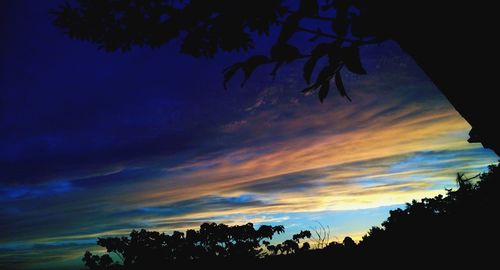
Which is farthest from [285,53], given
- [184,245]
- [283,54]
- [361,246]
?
[184,245]

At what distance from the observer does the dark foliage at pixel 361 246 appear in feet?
20.6

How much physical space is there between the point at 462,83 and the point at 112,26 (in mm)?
4420

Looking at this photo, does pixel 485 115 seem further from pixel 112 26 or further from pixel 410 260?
pixel 410 260

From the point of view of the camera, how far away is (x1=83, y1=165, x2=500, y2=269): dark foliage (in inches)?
247

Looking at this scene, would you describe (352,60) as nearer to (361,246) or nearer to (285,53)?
(285,53)

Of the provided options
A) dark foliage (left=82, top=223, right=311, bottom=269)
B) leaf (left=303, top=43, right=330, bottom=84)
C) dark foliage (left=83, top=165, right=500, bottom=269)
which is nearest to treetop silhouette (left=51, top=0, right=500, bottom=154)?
leaf (left=303, top=43, right=330, bottom=84)

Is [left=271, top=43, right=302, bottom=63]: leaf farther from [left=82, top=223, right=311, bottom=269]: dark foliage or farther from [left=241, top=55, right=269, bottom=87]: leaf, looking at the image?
[left=82, top=223, right=311, bottom=269]: dark foliage

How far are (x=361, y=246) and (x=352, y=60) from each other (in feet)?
26.6

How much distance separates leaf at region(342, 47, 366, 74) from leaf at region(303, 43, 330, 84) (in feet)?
0.21

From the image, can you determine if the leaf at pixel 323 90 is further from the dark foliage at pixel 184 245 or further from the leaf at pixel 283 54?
the dark foliage at pixel 184 245

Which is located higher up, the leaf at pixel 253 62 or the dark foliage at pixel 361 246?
the leaf at pixel 253 62

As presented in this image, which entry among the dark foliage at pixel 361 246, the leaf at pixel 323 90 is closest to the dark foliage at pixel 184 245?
the dark foliage at pixel 361 246

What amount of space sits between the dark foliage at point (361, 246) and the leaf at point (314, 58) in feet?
12.9

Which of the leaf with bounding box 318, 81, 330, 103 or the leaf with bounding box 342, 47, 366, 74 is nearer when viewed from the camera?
the leaf with bounding box 342, 47, 366, 74
